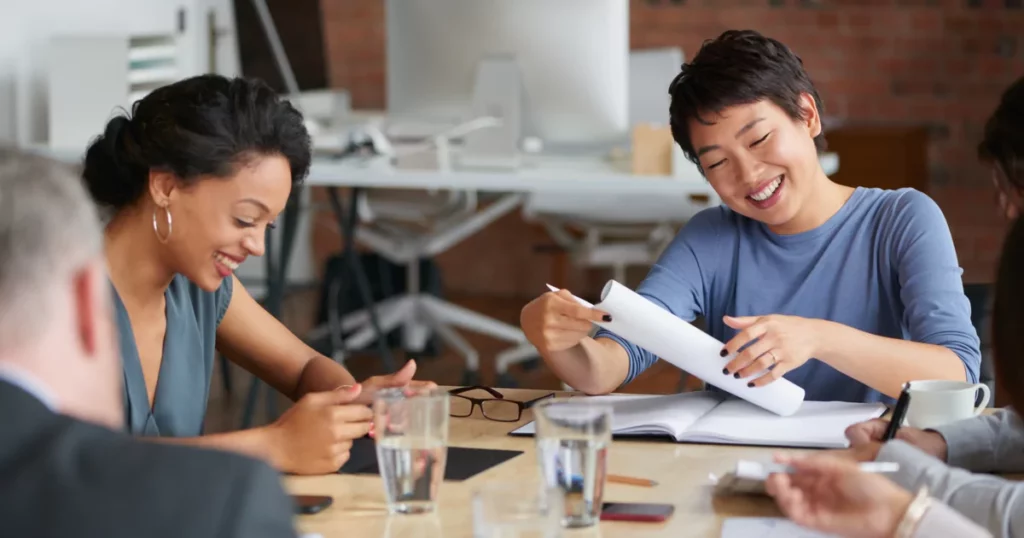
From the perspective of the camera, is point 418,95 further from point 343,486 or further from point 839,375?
point 343,486

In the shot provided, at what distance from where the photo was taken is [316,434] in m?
1.35

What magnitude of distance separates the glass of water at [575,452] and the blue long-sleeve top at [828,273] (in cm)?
65

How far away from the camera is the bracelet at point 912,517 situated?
105 centimetres

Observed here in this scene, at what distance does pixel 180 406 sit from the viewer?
5.31ft

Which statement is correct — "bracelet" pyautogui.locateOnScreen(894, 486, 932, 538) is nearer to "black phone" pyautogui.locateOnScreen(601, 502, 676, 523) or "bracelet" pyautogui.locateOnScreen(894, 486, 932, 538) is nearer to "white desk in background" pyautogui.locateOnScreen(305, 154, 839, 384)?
"black phone" pyautogui.locateOnScreen(601, 502, 676, 523)

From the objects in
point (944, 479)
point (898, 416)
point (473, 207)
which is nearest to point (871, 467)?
point (944, 479)

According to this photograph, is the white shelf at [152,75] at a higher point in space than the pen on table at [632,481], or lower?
higher

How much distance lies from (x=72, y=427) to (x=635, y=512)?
2.03ft

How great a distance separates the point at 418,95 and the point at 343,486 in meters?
2.38

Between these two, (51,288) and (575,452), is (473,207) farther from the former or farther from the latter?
(51,288)

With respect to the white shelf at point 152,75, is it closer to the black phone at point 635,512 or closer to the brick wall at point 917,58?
the brick wall at point 917,58

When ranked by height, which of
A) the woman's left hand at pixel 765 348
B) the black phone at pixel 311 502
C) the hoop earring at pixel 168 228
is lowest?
the black phone at pixel 311 502

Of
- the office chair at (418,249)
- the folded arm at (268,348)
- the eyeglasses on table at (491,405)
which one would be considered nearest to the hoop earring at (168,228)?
the folded arm at (268,348)

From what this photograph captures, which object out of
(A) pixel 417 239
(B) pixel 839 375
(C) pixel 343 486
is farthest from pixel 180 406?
(A) pixel 417 239
